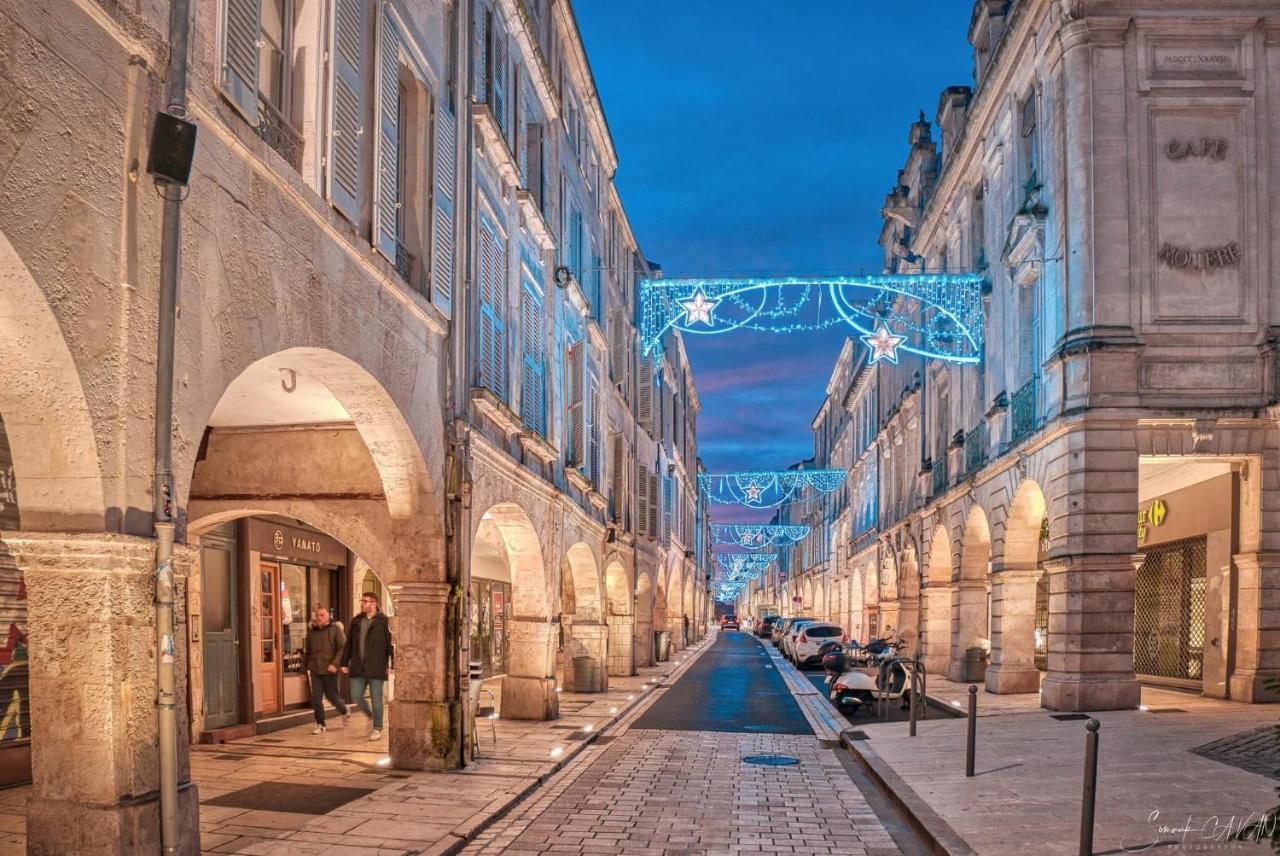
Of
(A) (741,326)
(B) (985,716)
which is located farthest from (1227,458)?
(A) (741,326)

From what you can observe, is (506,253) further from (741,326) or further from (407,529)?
(741,326)

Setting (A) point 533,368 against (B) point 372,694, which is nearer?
(B) point 372,694

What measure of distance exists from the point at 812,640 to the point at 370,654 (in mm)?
20427

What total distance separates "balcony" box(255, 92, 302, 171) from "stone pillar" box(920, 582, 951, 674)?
22.4 meters

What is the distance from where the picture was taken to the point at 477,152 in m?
13.7

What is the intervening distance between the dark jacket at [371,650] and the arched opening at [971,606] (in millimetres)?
14677

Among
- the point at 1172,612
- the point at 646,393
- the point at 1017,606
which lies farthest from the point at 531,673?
the point at 646,393

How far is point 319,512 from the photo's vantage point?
39.2ft

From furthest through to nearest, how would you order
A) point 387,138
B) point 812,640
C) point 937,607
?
point 812,640 < point 937,607 < point 387,138

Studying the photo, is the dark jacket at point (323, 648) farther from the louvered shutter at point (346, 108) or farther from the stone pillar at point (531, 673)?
the louvered shutter at point (346, 108)

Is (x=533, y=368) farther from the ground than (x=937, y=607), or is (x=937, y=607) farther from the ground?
(x=533, y=368)

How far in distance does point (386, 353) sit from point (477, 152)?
427 cm

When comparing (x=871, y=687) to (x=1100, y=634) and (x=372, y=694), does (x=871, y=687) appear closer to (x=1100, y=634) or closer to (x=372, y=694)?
(x=1100, y=634)

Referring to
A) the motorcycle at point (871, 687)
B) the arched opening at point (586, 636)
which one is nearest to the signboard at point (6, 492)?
the motorcycle at point (871, 687)
